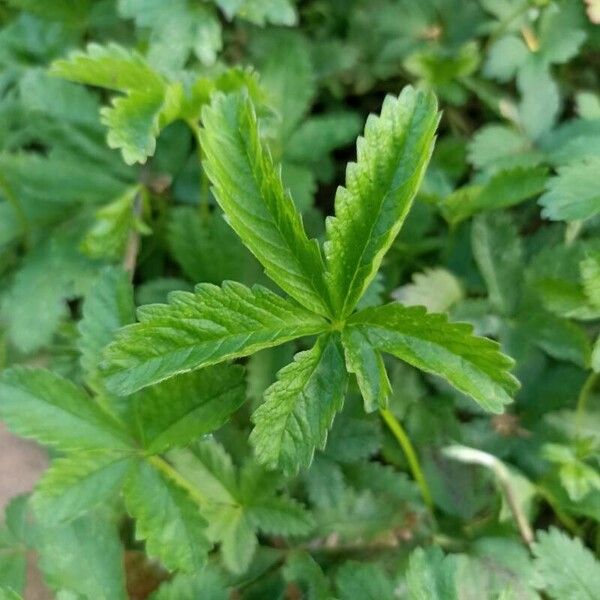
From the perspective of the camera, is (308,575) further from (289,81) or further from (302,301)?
(289,81)

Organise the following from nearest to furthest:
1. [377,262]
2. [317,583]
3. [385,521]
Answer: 1. [377,262]
2. [317,583]
3. [385,521]

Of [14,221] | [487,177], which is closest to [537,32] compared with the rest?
[487,177]

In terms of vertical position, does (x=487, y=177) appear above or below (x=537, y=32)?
below

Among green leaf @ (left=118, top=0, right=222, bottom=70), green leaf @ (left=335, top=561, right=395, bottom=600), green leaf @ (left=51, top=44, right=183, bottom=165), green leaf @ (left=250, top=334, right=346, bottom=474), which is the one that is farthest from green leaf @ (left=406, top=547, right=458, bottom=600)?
green leaf @ (left=118, top=0, right=222, bottom=70)

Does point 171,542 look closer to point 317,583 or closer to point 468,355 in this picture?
point 317,583

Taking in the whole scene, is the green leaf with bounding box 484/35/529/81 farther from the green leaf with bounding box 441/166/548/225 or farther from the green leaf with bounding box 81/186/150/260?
the green leaf with bounding box 81/186/150/260

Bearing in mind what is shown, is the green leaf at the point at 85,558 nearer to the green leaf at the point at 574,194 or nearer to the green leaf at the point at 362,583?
the green leaf at the point at 362,583
